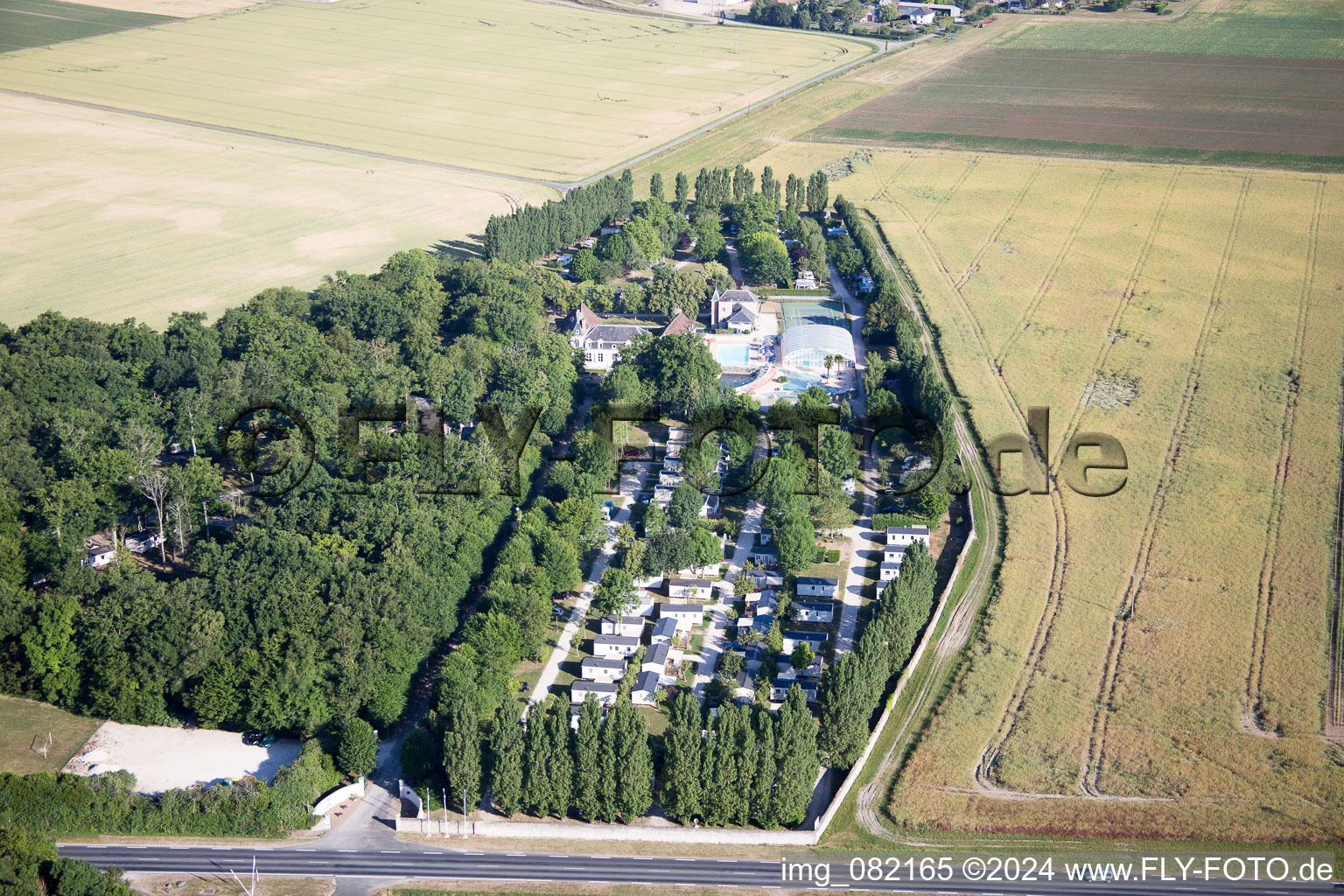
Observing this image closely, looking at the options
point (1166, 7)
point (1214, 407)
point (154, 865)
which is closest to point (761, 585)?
point (154, 865)

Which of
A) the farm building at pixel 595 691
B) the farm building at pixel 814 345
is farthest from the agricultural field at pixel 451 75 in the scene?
the farm building at pixel 595 691

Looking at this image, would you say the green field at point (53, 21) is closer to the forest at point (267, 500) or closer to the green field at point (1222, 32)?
the forest at point (267, 500)

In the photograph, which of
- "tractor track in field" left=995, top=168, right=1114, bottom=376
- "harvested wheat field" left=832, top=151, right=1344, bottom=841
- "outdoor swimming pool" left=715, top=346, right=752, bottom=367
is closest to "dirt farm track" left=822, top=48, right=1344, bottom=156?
"harvested wheat field" left=832, top=151, right=1344, bottom=841

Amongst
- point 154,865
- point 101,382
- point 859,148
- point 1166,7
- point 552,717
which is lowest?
point 154,865

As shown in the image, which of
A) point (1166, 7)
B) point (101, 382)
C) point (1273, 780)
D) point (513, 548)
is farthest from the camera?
point (1166, 7)

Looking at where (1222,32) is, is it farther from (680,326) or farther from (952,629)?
(952,629)

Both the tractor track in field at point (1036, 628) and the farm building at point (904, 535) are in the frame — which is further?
the farm building at point (904, 535)

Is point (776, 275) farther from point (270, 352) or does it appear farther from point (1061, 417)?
point (270, 352)
